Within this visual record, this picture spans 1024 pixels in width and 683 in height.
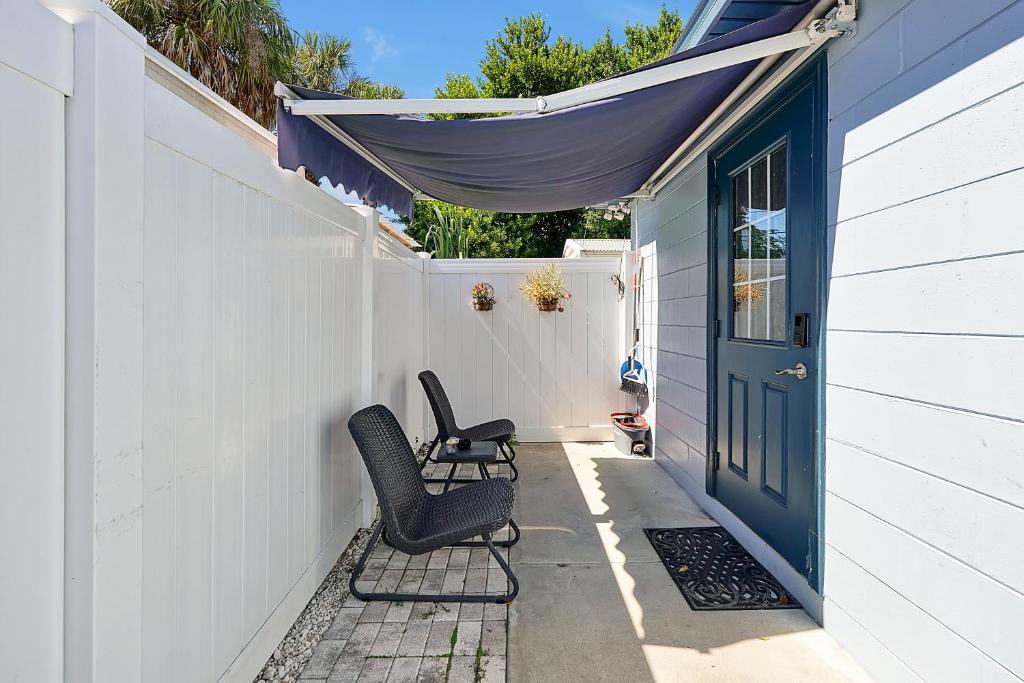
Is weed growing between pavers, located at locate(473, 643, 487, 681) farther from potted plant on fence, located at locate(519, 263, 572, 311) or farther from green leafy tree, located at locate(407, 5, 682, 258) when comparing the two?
green leafy tree, located at locate(407, 5, 682, 258)

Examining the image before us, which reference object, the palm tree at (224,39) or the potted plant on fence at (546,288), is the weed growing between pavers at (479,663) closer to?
the potted plant on fence at (546,288)

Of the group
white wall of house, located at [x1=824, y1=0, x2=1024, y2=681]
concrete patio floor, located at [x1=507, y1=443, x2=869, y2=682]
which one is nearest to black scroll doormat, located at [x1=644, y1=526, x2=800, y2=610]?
concrete patio floor, located at [x1=507, y1=443, x2=869, y2=682]

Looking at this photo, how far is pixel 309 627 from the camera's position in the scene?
2.21 metres

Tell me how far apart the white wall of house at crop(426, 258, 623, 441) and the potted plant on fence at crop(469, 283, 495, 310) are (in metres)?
0.06

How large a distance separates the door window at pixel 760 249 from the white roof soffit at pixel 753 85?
1.01 ft

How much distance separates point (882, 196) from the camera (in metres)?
1.88

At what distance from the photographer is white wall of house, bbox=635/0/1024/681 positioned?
143 cm

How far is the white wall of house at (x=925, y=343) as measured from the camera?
1.43m

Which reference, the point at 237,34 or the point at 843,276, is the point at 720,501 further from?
the point at 237,34

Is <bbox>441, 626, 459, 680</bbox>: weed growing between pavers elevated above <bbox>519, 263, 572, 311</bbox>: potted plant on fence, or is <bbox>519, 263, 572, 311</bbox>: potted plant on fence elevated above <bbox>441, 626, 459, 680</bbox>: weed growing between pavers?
<bbox>519, 263, 572, 311</bbox>: potted plant on fence

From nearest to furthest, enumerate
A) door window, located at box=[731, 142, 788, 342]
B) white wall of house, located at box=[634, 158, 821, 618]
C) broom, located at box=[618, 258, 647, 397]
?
door window, located at box=[731, 142, 788, 342] → white wall of house, located at box=[634, 158, 821, 618] → broom, located at box=[618, 258, 647, 397]

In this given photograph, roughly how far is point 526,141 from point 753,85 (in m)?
1.23

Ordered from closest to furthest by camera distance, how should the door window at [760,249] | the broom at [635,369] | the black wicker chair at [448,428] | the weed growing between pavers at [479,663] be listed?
the weed growing between pavers at [479,663] → the door window at [760,249] → the black wicker chair at [448,428] → the broom at [635,369]

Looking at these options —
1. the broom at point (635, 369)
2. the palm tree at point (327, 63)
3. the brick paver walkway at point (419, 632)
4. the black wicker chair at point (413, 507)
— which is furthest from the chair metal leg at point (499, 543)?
the palm tree at point (327, 63)
